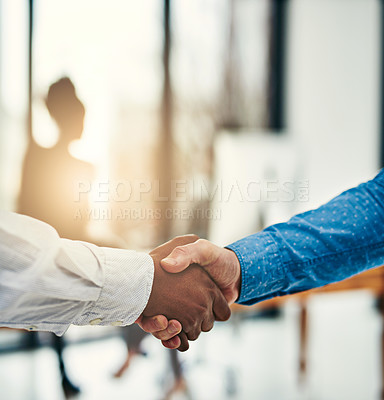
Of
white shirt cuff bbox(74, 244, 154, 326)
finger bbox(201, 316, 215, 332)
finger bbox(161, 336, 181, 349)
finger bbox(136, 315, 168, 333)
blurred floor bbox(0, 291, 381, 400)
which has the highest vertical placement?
white shirt cuff bbox(74, 244, 154, 326)

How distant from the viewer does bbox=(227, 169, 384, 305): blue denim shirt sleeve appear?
0.88m

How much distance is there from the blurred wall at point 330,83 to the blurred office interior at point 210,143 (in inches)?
0.4

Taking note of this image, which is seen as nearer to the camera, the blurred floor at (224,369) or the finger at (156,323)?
the finger at (156,323)

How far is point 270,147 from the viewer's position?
79.9 inches

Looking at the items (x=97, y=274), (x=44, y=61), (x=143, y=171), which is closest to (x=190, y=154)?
(x=143, y=171)

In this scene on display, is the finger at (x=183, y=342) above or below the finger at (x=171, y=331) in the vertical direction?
below

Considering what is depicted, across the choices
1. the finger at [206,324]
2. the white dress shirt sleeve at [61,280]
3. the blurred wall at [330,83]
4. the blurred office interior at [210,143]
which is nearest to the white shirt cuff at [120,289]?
the white dress shirt sleeve at [61,280]

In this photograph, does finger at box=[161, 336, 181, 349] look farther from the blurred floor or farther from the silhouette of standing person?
the blurred floor

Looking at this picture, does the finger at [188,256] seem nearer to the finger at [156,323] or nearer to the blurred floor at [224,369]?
the finger at [156,323]

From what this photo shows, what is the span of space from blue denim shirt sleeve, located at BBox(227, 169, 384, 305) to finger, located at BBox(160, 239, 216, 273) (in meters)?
0.07

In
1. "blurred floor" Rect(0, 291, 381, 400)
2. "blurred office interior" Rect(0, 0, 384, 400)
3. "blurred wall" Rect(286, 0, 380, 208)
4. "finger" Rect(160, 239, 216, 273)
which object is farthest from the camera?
"blurred wall" Rect(286, 0, 380, 208)

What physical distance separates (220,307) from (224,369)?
1362 millimetres

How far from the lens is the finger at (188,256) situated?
0.78 metres

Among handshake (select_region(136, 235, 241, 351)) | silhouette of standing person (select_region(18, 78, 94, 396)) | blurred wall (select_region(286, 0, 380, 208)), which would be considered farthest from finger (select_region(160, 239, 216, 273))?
blurred wall (select_region(286, 0, 380, 208))
